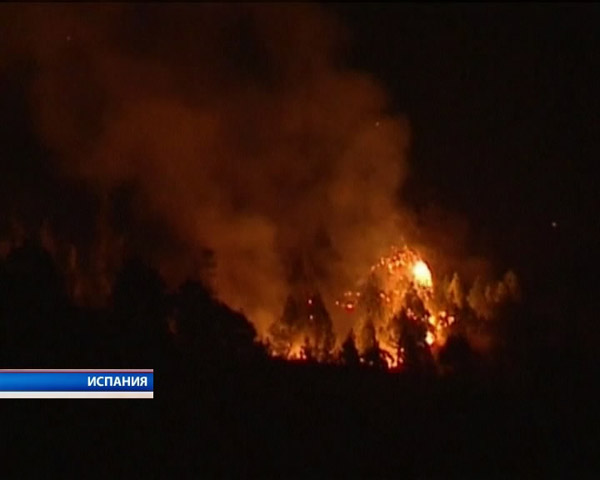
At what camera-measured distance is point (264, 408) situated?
238 inches

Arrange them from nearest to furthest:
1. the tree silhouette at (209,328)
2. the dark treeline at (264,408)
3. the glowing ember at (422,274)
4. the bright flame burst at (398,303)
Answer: the dark treeline at (264,408) < the tree silhouette at (209,328) < the bright flame burst at (398,303) < the glowing ember at (422,274)

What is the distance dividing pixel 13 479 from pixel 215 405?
49.1 inches

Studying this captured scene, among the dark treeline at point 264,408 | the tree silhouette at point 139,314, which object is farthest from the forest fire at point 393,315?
the tree silhouette at point 139,314

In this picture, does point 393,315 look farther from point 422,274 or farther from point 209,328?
point 209,328

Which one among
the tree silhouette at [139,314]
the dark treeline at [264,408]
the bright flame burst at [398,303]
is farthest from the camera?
the bright flame burst at [398,303]

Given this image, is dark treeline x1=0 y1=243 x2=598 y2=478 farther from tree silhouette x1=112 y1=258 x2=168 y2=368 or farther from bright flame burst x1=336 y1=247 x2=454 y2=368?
bright flame burst x1=336 y1=247 x2=454 y2=368

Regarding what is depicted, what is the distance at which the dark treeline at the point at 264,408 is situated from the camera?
18.1 ft

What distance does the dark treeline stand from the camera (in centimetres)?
550

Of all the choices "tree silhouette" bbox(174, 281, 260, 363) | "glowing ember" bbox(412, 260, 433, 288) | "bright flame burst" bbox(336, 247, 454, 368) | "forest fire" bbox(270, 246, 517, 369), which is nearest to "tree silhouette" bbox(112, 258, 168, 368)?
"tree silhouette" bbox(174, 281, 260, 363)

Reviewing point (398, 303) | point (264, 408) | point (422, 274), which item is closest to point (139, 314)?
point (264, 408)

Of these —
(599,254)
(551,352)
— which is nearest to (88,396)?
(551,352)

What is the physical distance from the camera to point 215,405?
19.9 feet

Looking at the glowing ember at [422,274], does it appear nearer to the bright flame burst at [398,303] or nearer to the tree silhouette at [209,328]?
the bright flame burst at [398,303]

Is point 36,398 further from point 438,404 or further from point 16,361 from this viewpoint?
point 438,404
